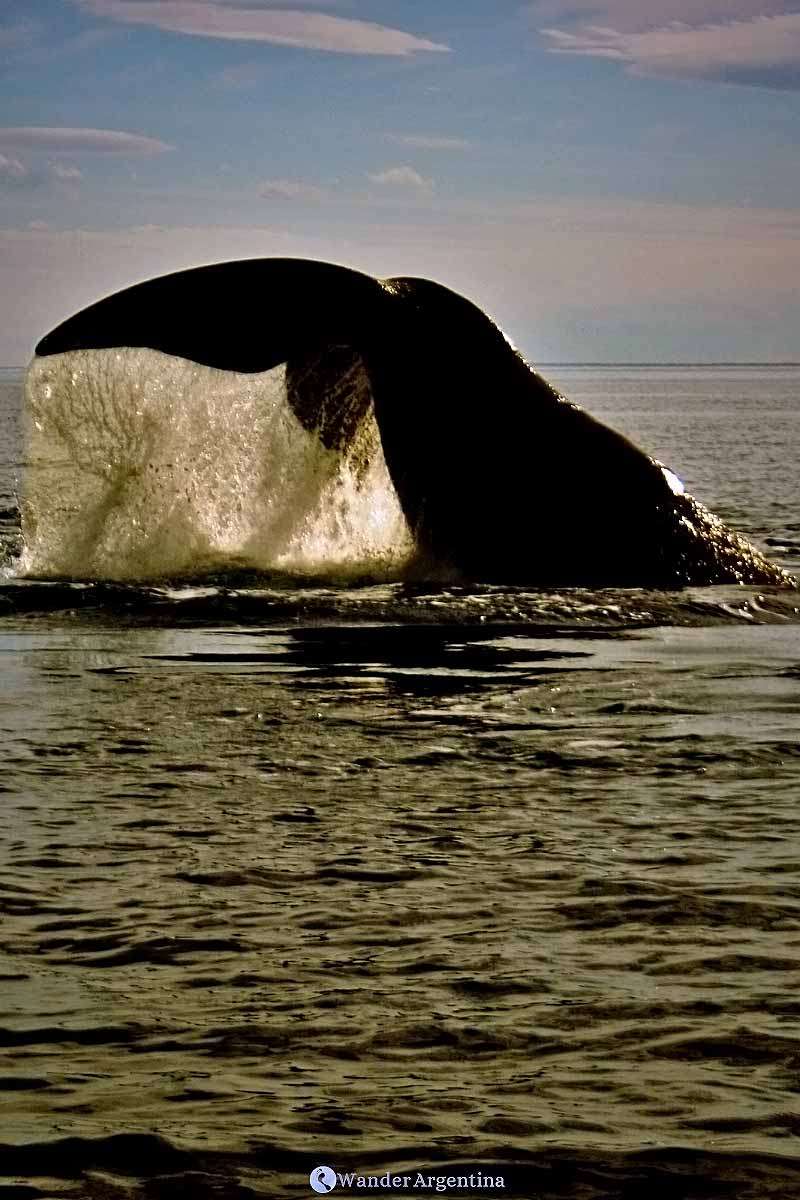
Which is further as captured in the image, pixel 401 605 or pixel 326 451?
pixel 326 451

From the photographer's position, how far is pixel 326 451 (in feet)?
31.6

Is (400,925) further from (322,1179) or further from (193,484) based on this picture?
(193,484)

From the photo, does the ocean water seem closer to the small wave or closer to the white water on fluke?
the small wave

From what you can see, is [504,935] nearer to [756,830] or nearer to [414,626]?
[756,830]

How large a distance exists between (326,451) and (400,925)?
5.87 metres

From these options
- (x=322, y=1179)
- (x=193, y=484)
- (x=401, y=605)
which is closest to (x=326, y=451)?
(x=193, y=484)

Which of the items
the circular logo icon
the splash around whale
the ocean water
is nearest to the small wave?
the splash around whale

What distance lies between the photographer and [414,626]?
8.55 metres

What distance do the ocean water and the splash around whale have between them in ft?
4.95

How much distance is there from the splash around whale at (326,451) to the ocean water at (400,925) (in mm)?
1510

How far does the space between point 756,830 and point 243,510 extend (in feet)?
18.4

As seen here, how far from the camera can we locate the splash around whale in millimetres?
8367

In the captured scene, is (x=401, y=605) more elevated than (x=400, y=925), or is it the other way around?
(x=401, y=605)

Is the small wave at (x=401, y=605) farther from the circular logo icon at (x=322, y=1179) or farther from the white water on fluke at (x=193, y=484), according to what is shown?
the circular logo icon at (x=322, y=1179)
